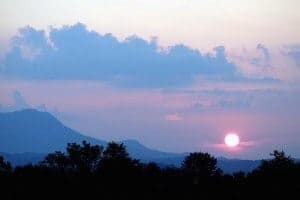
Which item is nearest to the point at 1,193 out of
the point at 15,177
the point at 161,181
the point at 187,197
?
the point at 15,177

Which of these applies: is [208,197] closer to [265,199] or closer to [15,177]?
[265,199]

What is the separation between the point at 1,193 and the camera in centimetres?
5912

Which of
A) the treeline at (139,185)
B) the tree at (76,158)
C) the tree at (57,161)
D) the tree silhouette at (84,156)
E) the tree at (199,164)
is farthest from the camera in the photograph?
the tree at (199,164)

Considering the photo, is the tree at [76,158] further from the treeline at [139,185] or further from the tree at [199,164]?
the tree at [199,164]

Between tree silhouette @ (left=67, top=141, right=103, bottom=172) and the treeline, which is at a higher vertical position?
tree silhouette @ (left=67, top=141, right=103, bottom=172)

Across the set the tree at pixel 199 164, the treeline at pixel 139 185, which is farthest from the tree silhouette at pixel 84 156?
the tree at pixel 199 164

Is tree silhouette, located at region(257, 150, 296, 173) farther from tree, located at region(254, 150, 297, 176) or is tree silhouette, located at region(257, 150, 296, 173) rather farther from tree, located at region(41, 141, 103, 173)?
tree, located at region(41, 141, 103, 173)

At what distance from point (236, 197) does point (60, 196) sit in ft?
63.6

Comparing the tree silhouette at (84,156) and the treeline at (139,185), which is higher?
the tree silhouette at (84,156)

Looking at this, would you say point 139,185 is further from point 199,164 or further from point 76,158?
point 199,164

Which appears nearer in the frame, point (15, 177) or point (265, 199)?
point (265, 199)

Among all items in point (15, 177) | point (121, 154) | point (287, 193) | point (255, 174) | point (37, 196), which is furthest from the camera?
point (121, 154)

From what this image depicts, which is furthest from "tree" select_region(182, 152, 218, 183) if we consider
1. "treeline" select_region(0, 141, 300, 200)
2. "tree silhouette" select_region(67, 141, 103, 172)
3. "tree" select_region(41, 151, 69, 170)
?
"tree" select_region(41, 151, 69, 170)

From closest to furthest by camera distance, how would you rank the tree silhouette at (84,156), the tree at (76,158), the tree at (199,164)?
the tree silhouette at (84,156)
the tree at (76,158)
the tree at (199,164)
